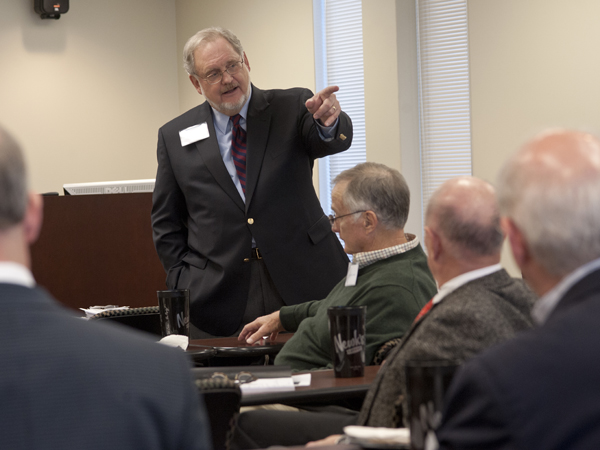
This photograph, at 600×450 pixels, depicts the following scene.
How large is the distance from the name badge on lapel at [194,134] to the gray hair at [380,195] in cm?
96

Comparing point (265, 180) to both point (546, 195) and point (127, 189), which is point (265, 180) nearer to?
point (127, 189)

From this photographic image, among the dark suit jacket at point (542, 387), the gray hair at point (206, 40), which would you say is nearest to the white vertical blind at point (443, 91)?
the gray hair at point (206, 40)

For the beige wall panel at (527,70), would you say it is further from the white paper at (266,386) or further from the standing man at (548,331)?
the standing man at (548,331)

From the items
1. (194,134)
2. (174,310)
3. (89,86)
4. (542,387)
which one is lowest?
(174,310)

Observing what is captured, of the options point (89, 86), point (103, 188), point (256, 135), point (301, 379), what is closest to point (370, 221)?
point (301, 379)

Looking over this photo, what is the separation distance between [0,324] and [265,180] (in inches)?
85.2

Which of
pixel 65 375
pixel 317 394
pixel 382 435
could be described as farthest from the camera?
pixel 317 394

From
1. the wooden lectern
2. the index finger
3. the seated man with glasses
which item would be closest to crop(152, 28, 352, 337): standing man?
the index finger

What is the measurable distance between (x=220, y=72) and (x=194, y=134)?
31 centimetres

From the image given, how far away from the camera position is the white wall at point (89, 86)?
19.2 feet

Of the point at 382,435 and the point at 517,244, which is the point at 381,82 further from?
the point at 517,244

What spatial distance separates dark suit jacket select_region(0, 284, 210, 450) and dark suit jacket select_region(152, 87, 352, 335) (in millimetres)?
2044

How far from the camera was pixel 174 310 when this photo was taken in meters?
2.25

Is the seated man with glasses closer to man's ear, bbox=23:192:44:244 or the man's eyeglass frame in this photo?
the man's eyeglass frame
